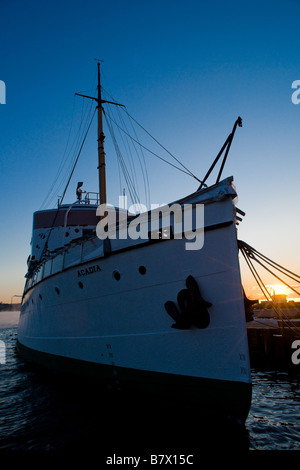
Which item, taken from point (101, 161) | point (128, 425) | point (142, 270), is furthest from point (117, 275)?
point (101, 161)

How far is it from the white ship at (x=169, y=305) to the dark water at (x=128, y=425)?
47 centimetres

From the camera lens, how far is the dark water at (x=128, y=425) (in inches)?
203

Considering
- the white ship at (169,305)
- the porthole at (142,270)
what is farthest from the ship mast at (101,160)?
the porthole at (142,270)

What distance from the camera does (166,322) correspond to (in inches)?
235

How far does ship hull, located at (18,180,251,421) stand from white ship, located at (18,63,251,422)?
0.02 meters

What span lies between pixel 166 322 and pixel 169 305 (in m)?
0.43

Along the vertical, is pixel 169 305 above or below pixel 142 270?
below

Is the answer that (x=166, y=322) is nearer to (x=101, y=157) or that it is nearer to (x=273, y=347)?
(x=101, y=157)

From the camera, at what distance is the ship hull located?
530 centimetres

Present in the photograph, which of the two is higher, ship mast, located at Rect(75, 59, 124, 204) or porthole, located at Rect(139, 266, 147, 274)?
ship mast, located at Rect(75, 59, 124, 204)

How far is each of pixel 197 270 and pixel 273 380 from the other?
7.45m

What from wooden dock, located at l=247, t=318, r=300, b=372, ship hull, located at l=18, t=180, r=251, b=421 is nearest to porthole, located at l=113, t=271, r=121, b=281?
ship hull, located at l=18, t=180, r=251, b=421

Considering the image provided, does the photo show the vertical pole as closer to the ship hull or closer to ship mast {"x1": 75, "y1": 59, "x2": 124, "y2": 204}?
ship mast {"x1": 75, "y1": 59, "x2": 124, "y2": 204}

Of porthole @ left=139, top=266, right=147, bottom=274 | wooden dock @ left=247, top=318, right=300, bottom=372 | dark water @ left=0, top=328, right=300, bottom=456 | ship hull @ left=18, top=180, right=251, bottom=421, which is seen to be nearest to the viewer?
dark water @ left=0, top=328, right=300, bottom=456
